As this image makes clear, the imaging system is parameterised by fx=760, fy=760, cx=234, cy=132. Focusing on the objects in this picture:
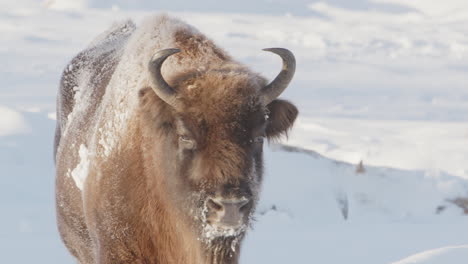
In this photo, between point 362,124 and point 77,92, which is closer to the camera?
point 77,92

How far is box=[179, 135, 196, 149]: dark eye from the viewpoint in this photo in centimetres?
335

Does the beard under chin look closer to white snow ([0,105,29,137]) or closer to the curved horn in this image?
the curved horn

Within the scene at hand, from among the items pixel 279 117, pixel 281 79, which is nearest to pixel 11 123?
pixel 279 117

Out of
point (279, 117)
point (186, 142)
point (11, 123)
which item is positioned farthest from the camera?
point (11, 123)

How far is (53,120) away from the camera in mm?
10852

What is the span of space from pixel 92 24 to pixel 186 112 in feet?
50.1

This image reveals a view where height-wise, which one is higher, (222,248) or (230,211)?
(230,211)

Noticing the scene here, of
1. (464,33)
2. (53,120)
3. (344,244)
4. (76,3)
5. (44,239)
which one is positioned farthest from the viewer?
(464,33)

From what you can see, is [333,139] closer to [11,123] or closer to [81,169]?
[11,123]

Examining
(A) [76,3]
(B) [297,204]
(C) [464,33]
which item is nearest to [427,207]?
(B) [297,204]

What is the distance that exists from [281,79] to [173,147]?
1.98ft

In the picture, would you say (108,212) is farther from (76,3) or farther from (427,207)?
(76,3)

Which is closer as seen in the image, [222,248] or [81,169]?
[222,248]

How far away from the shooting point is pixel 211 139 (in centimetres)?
326
